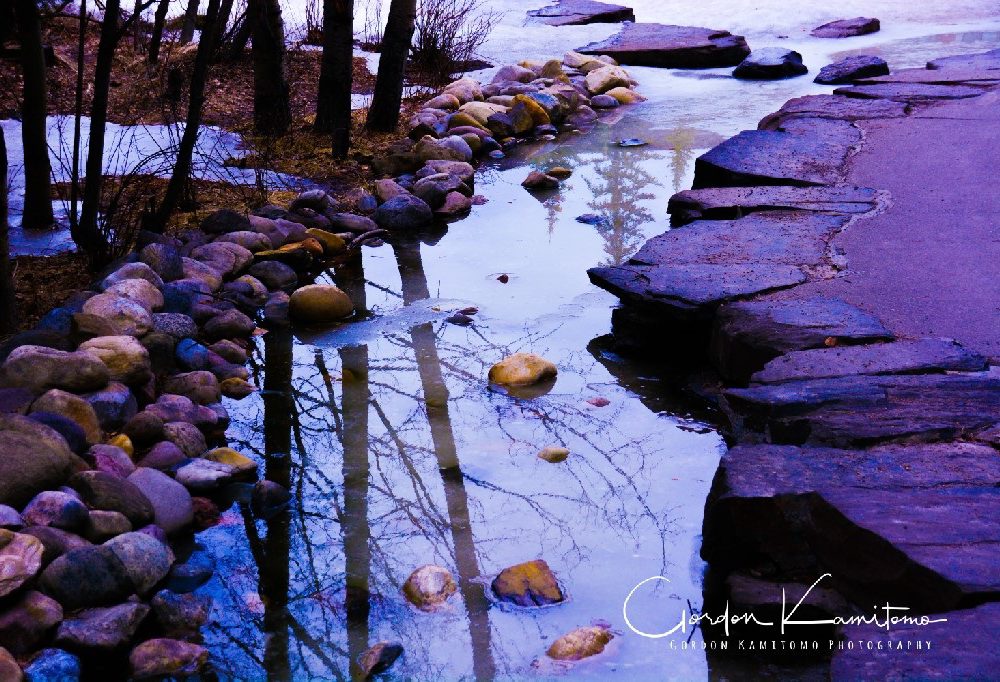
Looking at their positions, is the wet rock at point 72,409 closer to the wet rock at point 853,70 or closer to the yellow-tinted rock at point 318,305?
the yellow-tinted rock at point 318,305

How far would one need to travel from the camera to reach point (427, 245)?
447 cm

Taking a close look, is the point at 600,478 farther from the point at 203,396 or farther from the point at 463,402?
the point at 203,396

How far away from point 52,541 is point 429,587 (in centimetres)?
76

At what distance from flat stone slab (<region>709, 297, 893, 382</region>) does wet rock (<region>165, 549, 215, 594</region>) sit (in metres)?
1.47

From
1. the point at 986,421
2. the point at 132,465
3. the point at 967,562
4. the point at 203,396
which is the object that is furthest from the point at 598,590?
the point at 203,396

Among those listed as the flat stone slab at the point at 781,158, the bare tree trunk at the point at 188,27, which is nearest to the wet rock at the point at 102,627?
the flat stone slab at the point at 781,158

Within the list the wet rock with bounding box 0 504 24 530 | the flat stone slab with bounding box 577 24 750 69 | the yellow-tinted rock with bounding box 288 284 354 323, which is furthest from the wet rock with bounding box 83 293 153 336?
the flat stone slab with bounding box 577 24 750 69

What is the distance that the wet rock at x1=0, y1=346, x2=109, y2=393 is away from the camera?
2727 mm

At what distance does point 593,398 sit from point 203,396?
1.10 meters

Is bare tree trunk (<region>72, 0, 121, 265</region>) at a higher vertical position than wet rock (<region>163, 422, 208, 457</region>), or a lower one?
higher

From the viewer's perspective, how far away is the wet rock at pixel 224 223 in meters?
4.17

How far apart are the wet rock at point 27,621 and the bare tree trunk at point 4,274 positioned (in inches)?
52.4

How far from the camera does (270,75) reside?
5.58 m

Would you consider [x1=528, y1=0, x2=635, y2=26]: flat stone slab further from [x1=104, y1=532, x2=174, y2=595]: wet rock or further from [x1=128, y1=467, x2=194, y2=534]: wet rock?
[x1=104, y1=532, x2=174, y2=595]: wet rock
